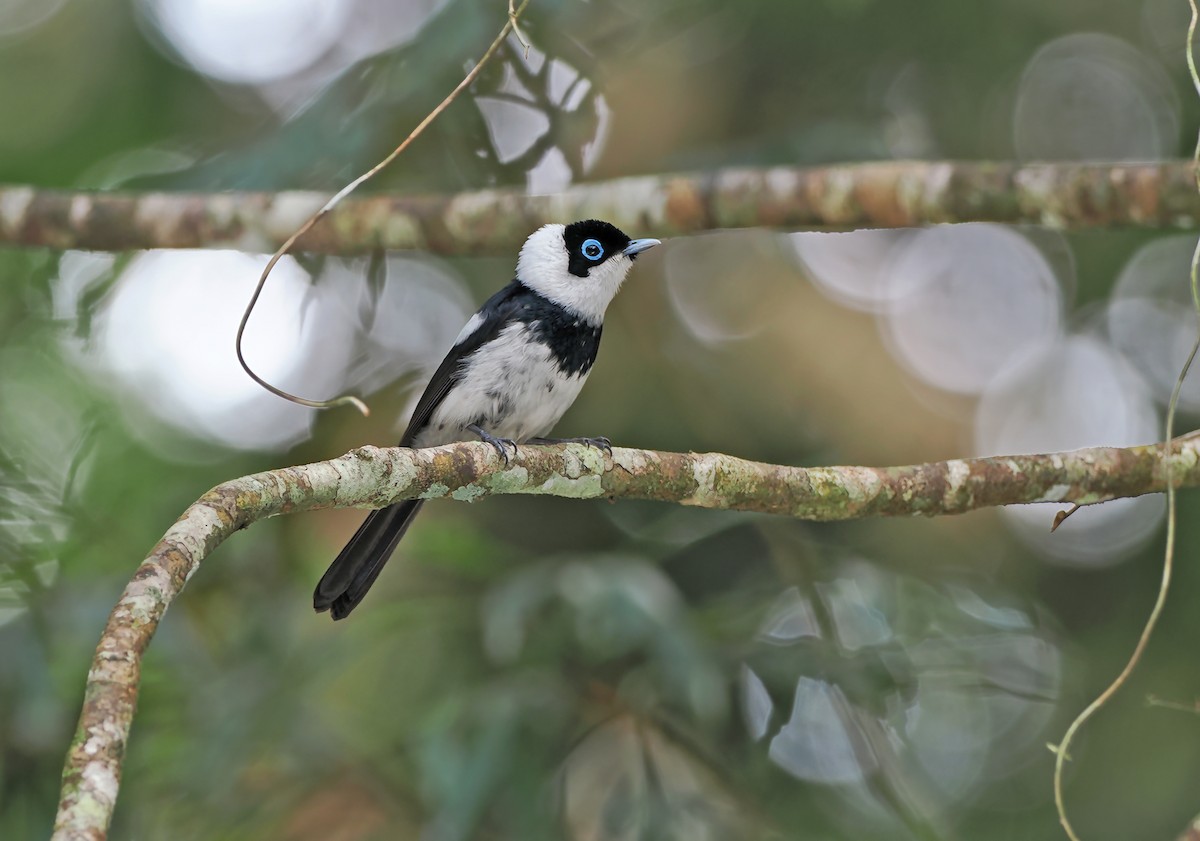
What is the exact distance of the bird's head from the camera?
4.12 metres

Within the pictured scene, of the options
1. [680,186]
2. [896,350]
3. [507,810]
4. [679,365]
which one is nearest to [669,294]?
[679,365]

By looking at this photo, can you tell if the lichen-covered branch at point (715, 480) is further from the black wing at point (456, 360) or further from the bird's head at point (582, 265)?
the bird's head at point (582, 265)

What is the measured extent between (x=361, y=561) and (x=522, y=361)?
82 centimetres

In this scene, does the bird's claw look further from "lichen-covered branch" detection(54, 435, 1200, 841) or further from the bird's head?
the bird's head

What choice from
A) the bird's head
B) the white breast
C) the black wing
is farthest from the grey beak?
the white breast

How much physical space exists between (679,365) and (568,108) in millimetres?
1207

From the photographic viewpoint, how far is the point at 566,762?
3965 millimetres

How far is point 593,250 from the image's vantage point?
4.26m

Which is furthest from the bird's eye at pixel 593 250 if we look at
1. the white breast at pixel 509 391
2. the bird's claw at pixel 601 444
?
the bird's claw at pixel 601 444

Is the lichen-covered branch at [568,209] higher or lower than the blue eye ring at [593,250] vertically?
higher

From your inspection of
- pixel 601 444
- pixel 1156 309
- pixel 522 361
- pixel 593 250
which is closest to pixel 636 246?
pixel 593 250

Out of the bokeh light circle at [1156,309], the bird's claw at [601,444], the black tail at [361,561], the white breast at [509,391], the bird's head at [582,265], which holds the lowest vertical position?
the bokeh light circle at [1156,309]

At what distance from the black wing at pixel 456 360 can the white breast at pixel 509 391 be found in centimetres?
3

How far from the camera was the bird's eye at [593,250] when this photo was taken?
4250 mm
